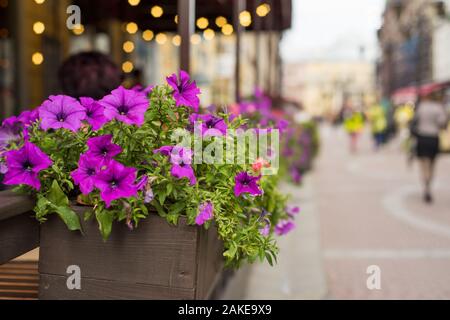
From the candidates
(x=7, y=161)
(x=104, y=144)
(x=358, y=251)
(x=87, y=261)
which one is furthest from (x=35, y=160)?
(x=358, y=251)

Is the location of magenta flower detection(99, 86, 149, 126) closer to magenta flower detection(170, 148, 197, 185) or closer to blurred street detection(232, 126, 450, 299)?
magenta flower detection(170, 148, 197, 185)

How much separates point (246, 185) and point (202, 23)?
6.92m

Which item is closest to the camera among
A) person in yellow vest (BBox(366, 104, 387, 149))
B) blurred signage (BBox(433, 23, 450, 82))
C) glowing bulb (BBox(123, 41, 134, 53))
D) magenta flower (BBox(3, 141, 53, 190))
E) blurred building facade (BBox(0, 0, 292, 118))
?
magenta flower (BBox(3, 141, 53, 190))

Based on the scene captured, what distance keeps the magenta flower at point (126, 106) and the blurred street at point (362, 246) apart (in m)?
2.44

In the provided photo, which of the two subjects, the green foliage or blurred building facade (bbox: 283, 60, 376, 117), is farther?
blurred building facade (bbox: 283, 60, 376, 117)

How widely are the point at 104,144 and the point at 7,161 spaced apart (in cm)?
30

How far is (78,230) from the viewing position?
6.84 feet

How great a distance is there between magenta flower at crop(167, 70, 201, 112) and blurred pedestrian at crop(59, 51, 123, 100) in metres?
2.11

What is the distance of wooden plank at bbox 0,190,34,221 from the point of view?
6.09 feet

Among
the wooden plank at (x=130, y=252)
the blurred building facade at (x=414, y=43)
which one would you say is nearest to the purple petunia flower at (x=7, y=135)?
the wooden plank at (x=130, y=252)

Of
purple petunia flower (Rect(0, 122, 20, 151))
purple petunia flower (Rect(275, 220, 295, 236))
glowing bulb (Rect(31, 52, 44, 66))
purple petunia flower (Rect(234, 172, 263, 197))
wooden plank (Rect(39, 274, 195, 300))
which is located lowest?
wooden plank (Rect(39, 274, 195, 300))

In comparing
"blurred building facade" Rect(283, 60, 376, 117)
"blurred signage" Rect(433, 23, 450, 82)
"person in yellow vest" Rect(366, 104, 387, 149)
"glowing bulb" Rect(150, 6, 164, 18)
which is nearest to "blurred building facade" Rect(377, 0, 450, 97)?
"blurred signage" Rect(433, 23, 450, 82)

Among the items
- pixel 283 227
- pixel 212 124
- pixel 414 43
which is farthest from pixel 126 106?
pixel 414 43

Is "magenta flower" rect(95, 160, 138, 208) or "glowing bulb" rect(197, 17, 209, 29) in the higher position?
"glowing bulb" rect(197, 17, 209, 29)
